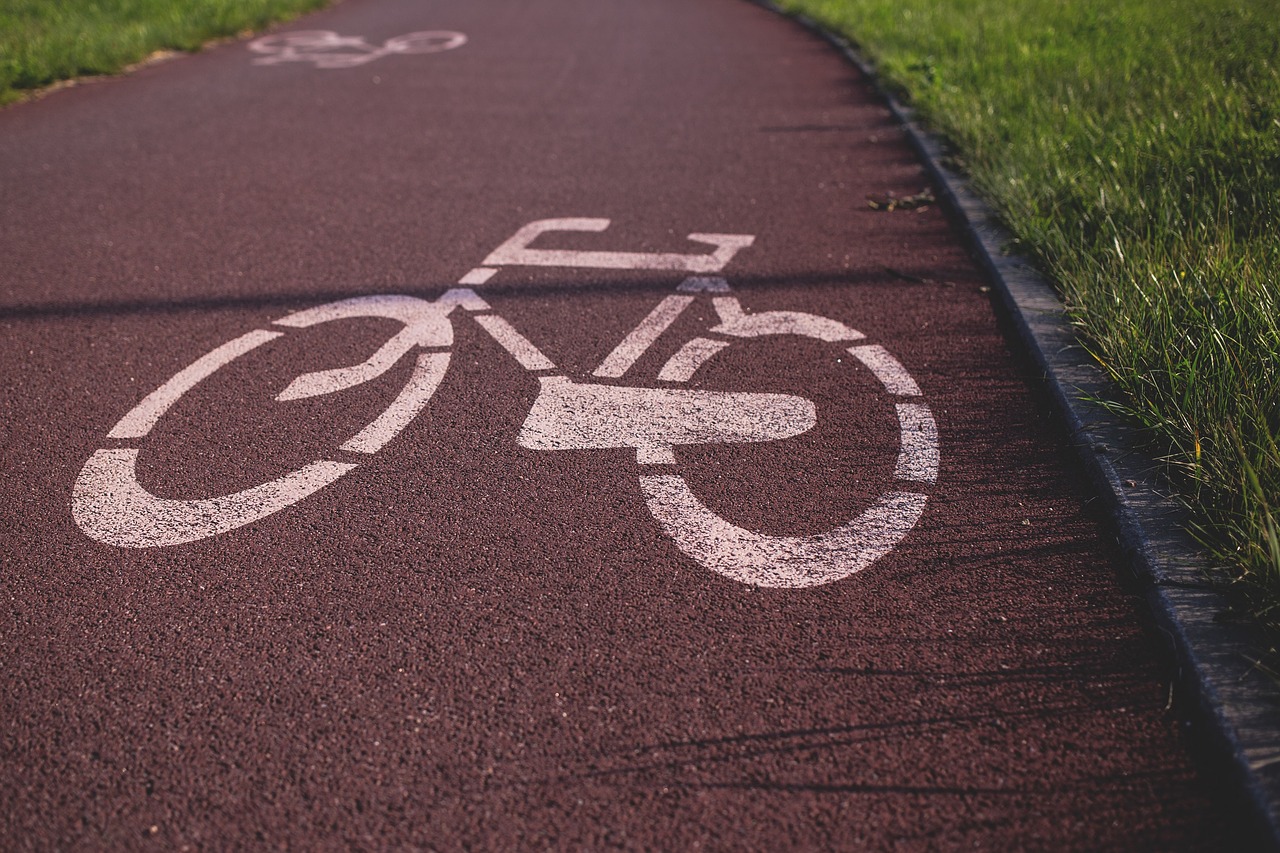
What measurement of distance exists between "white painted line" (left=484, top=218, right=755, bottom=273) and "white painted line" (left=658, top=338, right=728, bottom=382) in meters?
0.91

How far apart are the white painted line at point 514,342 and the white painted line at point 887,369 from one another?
4.17ft

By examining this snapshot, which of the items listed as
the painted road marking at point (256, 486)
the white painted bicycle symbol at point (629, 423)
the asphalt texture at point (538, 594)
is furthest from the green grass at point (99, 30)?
the white painted bicycle symbol at point (629, 423)

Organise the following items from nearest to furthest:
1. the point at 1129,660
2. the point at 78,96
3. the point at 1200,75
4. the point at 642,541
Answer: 1. the point at 1129,660
2. the point at 642,541
3. the point at 1200,75
4. the point at 78,96

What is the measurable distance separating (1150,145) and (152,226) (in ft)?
18.6

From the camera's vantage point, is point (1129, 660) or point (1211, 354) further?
point (1211, 354)

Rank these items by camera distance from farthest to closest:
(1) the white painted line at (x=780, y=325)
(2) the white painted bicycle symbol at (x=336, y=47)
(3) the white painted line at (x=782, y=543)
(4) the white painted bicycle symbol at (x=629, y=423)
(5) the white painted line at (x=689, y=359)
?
(2) the white painted bicycle symbol at (x=336, y=47) < (1) the white painted line at (x=780, y=325) < (5) the white painted line at (x=689, y=359) < (4) the white painted bicycle symbol at (x=629, y=423) < (3) the white painted line at (x=782, y=543)

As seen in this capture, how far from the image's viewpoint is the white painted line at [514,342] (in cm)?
402

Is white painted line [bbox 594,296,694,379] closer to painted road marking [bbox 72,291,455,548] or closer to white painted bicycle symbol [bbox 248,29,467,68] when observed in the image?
painted road marking [bbox 72,291,455,548]

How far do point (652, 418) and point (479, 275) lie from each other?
1.72 metres

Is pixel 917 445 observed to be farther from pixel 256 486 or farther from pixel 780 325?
pixel 256 486

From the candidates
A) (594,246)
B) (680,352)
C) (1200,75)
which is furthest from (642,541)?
(1200,75)

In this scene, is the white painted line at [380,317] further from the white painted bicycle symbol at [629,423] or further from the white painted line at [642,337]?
the white painted line at [642,337]

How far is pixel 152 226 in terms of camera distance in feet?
18.9

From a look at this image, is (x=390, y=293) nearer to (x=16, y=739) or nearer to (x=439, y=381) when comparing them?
(x=439, y=381)
